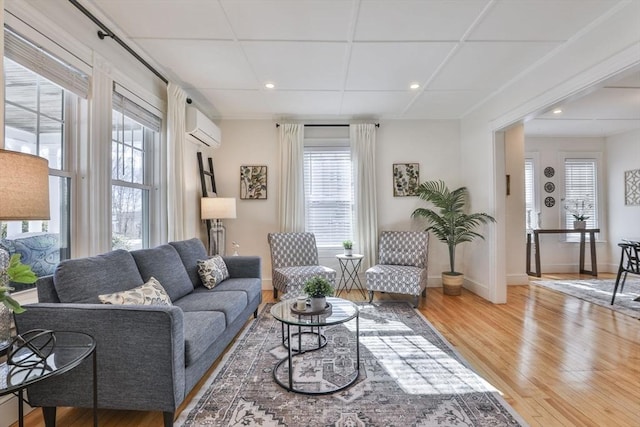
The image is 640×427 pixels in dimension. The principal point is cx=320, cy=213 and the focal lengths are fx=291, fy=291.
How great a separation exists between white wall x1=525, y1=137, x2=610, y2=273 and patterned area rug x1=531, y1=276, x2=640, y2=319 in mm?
760

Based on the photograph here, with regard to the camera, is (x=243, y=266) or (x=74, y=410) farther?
(x=243, y=266)

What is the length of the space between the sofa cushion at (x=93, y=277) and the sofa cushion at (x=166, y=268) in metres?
0.15

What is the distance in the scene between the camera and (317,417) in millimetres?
1698

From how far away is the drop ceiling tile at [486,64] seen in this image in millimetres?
2656

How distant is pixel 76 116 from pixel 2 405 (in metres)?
1.88

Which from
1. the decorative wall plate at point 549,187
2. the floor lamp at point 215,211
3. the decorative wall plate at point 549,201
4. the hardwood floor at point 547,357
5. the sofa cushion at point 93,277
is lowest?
the hardwood floor at point 547,357

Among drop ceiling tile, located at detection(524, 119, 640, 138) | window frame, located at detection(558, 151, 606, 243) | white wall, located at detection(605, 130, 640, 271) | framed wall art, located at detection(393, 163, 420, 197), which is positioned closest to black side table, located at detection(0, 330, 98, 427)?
framed wall art, located at detection(393, 163, 420, 197)

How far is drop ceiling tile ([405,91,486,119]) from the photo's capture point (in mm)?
3742

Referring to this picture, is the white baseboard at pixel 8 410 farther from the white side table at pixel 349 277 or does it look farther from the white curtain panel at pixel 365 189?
the white curtain panel at pixel 365 189

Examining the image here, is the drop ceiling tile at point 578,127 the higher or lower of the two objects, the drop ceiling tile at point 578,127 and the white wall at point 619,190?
the higher

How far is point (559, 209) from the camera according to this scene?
5.73m

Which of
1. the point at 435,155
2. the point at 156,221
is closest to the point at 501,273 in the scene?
the point at 435,155

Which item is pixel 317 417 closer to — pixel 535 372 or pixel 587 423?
pixel 587 423

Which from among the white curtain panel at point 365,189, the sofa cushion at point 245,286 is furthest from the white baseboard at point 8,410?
the white curtain panel at point 365,189
